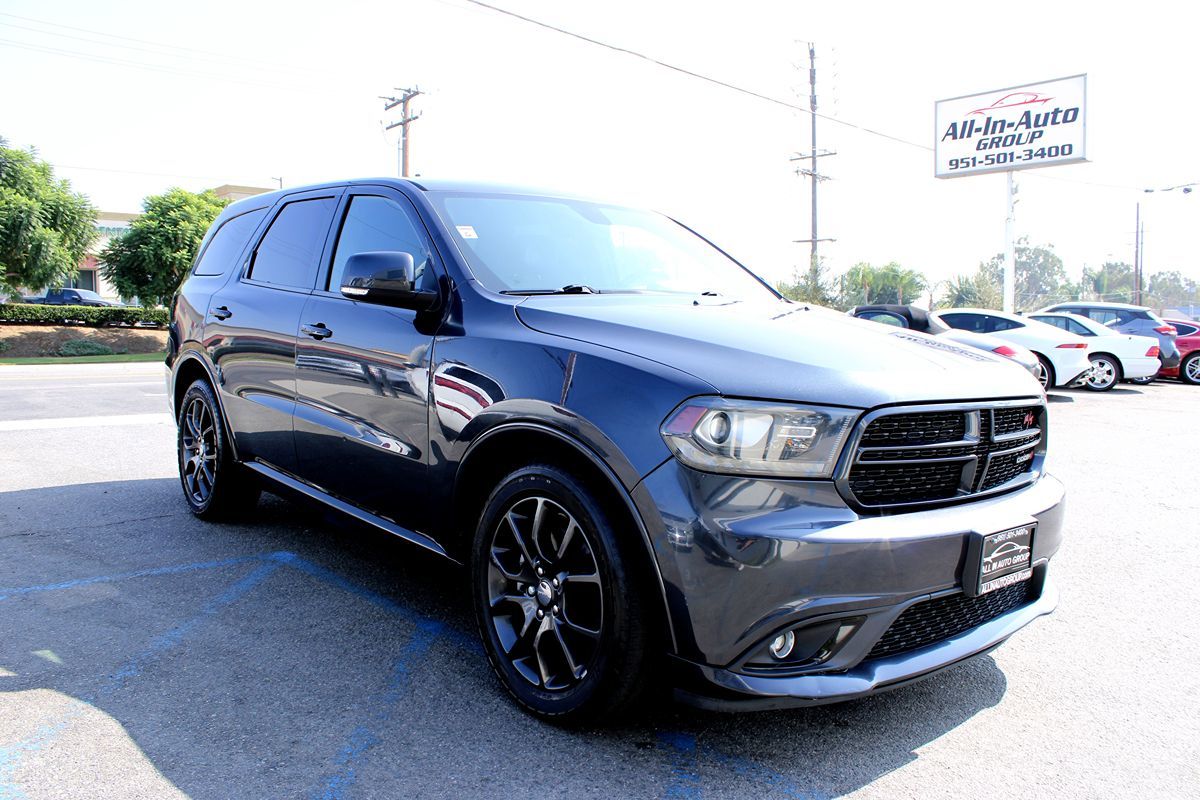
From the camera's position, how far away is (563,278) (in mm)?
3668

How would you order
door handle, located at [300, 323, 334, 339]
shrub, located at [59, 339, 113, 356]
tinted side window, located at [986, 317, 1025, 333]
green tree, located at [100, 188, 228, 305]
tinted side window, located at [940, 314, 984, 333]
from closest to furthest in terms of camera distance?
door handle, located at [300, 323, 334, 339], tinted side window, located at [986, 317, 1025, 333], tinted side window, located at [940, 314, 984, 333], shrub, located at [59, 339, 113, 356], green tree, located at [100, 188, 228, 305]

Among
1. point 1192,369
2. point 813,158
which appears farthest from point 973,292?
point 1192,369

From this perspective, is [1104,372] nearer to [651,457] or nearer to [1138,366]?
[1138,366]

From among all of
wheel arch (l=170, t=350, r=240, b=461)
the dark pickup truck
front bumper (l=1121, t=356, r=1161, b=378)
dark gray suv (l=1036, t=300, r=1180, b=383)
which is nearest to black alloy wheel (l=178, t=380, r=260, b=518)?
wheel arch (l=170, t=350, r=240, b=461)

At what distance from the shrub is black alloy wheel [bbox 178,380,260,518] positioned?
24609 millimetres

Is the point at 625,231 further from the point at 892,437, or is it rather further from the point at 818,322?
the point at 892,437

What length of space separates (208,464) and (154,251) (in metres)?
28.8

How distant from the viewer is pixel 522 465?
304cm

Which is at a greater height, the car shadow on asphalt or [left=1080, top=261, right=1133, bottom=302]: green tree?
[left=1080, top=261, right=1133, bottom=302]: green tree

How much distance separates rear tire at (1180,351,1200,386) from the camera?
19.1 meters

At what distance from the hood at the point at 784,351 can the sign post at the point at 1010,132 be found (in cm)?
2729

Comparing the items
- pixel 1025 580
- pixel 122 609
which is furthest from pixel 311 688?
pixel 1025 580

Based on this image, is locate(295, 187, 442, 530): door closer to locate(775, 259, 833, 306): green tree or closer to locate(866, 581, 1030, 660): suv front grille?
locate(866, 581, 1030, 660): suv front grille

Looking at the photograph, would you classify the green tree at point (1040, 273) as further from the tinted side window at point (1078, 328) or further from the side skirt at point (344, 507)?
the side skirt at point (344, 507)
